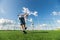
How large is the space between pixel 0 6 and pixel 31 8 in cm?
104

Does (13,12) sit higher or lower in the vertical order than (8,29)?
higher

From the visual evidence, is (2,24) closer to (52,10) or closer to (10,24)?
(10,24)

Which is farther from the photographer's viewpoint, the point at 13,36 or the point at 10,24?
the point at 10,24

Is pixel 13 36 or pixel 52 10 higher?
pixel 52 10

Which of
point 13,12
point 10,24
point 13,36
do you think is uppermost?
point 13,12

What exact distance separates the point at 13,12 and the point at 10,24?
46 centimetres

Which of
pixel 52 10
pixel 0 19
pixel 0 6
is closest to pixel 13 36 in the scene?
pixel 0 19

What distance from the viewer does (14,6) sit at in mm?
5809

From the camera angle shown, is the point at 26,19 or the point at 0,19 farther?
the point at 26,19

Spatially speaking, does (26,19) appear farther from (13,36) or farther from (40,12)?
(13,36)

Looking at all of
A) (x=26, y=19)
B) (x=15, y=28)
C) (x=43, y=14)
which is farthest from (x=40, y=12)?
(x=15, y=28)

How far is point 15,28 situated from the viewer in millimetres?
6098

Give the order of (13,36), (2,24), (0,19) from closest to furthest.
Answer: (13,36)
(0,19)
(2,24)

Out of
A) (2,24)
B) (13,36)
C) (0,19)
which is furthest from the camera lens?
(2,24)
